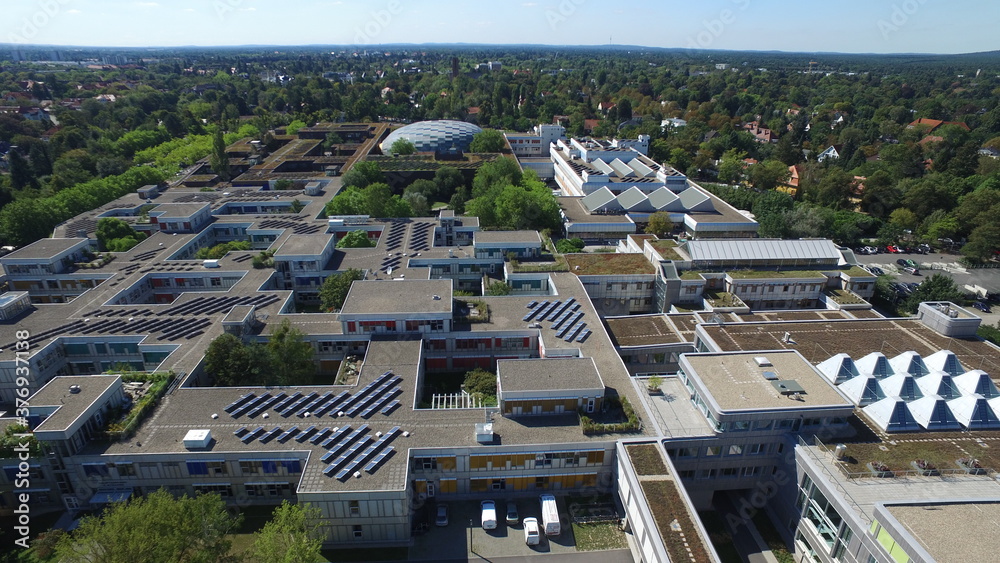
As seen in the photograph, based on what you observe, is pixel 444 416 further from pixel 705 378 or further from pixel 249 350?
pixel 705 378

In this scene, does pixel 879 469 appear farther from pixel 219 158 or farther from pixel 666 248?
pixel 219 158

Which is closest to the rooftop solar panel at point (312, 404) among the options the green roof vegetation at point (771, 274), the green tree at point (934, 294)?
the green roof vegetation at point (771, 274)

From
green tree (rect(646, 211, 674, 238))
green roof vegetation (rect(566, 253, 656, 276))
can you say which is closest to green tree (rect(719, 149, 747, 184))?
green tree (rect(646, 211, 674, 238))

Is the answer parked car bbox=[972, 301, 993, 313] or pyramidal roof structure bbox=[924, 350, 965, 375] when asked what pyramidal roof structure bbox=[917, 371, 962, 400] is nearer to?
pyramidal roof structure bbox=[924, 350, 965, 375]

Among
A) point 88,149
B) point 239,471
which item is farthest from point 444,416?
point 88,149

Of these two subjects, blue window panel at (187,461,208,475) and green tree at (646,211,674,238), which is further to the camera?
green tree at (646,211,674,238)
